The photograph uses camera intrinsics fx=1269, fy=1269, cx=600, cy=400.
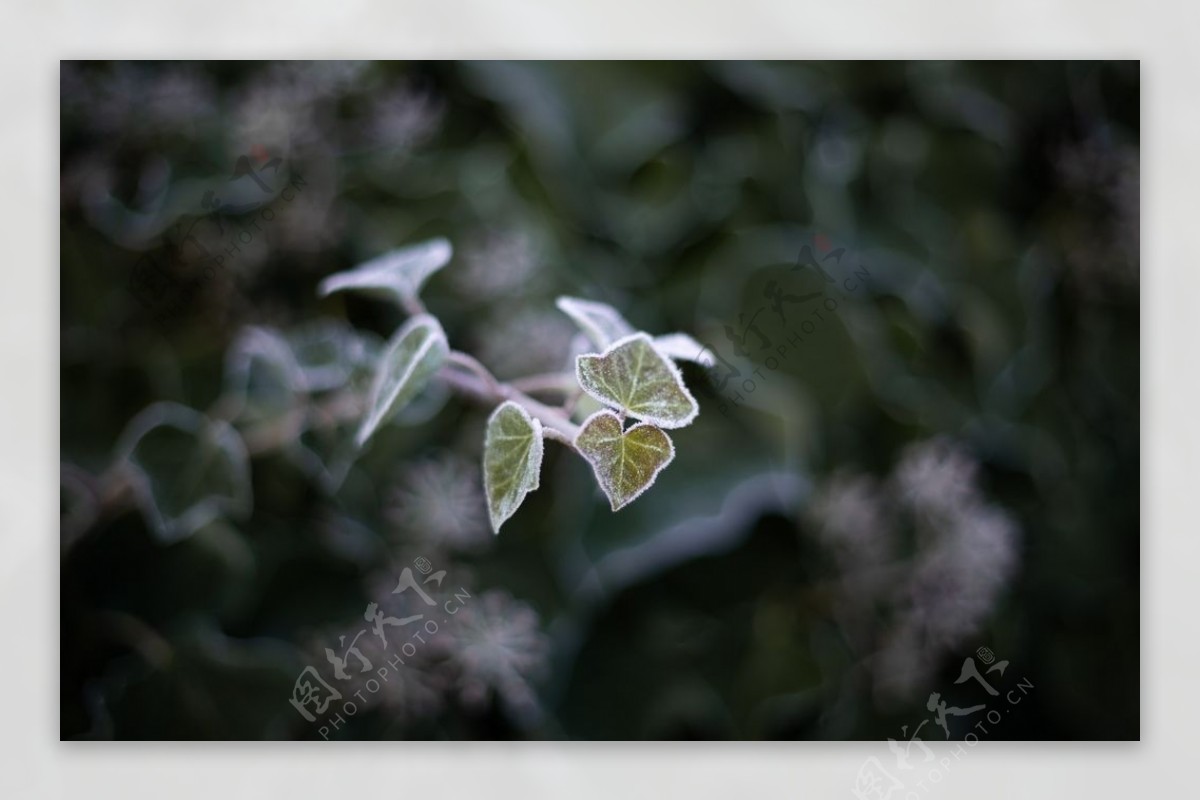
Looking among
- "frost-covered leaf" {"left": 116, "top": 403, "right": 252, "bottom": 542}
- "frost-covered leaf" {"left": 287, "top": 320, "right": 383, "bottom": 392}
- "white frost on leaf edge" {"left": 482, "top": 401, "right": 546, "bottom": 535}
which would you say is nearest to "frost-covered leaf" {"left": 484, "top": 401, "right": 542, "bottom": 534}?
"white frost on leaf edge" {"left": 482, "top": 401, "right": 546, "bottom": 535}

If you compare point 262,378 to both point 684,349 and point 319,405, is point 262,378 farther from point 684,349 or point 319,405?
point 684,349

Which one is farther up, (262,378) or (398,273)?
(398,273)

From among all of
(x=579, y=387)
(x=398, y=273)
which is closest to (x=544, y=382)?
(x=579, y=387)

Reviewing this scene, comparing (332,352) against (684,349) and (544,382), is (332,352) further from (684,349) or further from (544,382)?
(684,349)

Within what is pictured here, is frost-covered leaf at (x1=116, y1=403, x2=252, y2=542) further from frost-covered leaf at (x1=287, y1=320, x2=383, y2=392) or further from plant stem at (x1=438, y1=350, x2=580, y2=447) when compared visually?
plant stem at (x1=438, y1=350, x2=580, y2=447)

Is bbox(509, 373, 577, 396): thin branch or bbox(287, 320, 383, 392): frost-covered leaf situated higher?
bbox(287, 320, 383, 392): frost-covered leaf

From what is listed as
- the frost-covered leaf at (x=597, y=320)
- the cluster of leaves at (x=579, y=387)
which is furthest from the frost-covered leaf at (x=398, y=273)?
the frost-covered leaf at (x=597, y=320)
